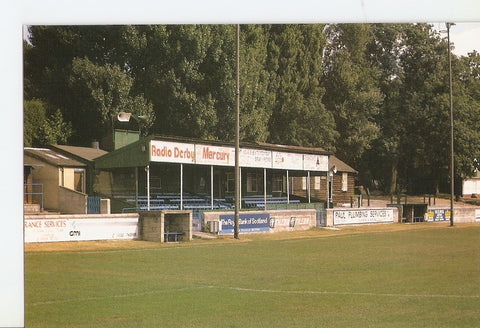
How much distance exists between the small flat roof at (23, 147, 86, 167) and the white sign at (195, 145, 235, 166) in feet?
3.33

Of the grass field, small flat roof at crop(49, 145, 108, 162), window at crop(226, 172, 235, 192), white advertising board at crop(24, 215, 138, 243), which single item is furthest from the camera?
window at crop(226, 172, 235, 192)

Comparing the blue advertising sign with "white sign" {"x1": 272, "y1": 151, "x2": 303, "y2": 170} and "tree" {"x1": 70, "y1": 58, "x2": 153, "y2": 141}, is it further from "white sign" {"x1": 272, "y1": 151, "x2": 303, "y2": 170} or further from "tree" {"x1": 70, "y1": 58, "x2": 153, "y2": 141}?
"tree" {"x1": 70, "y1": 58, "x2": 153, "y2": 141}

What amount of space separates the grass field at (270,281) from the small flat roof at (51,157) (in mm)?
723

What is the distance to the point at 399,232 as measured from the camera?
7523 mm

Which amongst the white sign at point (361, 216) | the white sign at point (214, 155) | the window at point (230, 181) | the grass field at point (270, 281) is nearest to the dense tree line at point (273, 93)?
the white sign at point (214, 155)

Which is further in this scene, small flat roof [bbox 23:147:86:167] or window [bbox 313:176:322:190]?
window [bbox 313:176:322:190]

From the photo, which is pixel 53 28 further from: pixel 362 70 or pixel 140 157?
pixel 362 70

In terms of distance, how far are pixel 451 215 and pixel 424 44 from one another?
1.49 metres

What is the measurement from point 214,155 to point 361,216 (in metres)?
1.40

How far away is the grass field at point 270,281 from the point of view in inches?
273

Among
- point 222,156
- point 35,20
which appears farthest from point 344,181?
point 35,20

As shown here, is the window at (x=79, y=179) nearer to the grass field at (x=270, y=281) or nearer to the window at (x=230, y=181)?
the grass field at (x=270, y=281)

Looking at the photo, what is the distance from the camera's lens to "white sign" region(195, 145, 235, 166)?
7652mm

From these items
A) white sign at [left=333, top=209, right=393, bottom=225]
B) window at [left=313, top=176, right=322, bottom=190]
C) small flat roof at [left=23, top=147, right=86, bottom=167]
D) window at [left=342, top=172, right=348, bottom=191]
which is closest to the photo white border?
small flat roof at [left=23, top=147, right=86, bottom=167]
